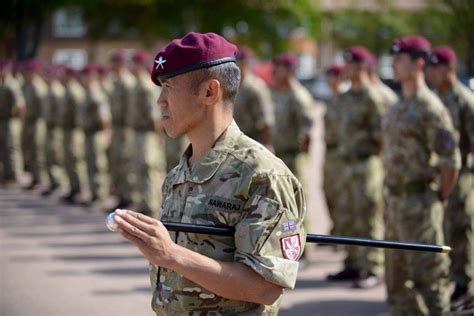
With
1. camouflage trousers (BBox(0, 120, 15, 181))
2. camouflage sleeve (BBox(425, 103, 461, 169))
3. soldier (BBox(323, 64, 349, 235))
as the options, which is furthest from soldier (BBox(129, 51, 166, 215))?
camouflage sleeve (BBox(425, 103, 461, 169))

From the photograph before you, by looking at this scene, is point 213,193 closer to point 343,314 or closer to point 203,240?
point 203,240

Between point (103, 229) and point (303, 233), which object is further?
point (103, 229)

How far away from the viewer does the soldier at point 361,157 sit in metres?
9.05

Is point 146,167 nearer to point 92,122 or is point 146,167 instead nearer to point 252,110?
point 92,122

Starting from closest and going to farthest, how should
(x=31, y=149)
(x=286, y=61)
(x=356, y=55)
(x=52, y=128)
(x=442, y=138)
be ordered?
(x=442, y=138) < (x=356, y=55) < (x=286, y=61) < (x=52, y=128) < (x=31, y=149)

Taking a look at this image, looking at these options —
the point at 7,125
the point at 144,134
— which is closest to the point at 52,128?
the point at 7,125

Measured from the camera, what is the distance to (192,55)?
3205mm

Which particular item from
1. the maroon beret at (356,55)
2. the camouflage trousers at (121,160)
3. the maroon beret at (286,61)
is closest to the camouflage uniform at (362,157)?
the maroon beret at (356,55)

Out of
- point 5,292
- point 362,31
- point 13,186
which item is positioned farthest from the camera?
point 362,31

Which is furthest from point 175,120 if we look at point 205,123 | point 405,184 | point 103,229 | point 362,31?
point 362,31

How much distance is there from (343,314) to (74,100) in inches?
332

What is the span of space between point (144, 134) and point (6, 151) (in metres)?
Answer: 5.35

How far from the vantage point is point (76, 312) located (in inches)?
304

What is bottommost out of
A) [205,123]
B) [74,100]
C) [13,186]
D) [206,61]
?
[13,186]
